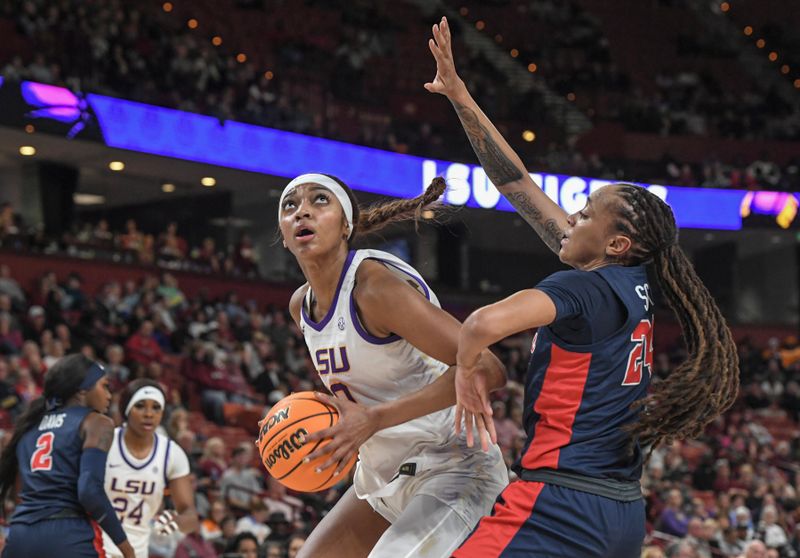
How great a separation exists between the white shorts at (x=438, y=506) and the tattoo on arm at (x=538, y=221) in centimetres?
79

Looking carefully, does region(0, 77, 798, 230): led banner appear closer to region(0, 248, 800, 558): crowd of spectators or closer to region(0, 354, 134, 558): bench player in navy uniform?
region(0, 248, 800, 558): crowd of spectators

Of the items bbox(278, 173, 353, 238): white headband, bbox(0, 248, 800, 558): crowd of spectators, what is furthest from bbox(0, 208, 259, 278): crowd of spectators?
bbox(278, 173, 353, 238): white headband

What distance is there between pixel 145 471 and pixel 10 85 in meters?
11.2

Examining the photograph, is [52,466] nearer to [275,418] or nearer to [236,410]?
[275,418]

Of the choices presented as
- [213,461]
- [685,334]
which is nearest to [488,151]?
[685,334]

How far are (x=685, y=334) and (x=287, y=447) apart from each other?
1.31 meters

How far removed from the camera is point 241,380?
49.9 ft

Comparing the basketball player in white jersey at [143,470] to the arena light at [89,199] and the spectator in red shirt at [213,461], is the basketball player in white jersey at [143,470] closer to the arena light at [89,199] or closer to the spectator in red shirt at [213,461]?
the spectator in red shirt at [213,461]

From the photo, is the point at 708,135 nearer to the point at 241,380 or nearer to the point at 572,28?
the point at 572,28

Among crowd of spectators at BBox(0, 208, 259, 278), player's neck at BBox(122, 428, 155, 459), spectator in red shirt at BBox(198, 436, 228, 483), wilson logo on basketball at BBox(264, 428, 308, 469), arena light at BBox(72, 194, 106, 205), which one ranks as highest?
arena light at BBox(72, 194, 106, 205)

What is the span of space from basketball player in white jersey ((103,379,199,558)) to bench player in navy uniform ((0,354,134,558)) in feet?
3.43

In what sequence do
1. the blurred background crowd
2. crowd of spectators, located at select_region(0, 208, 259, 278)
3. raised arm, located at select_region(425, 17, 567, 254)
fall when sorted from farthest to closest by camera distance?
crowd of spectators, located at select_region(0, 208, 259, 278)
the blurred background crowd
raised arm, located at select_region(425, 17, 567, 254)

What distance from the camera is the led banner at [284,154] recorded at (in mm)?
16828

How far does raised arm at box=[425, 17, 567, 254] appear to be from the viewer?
4.27 metres
